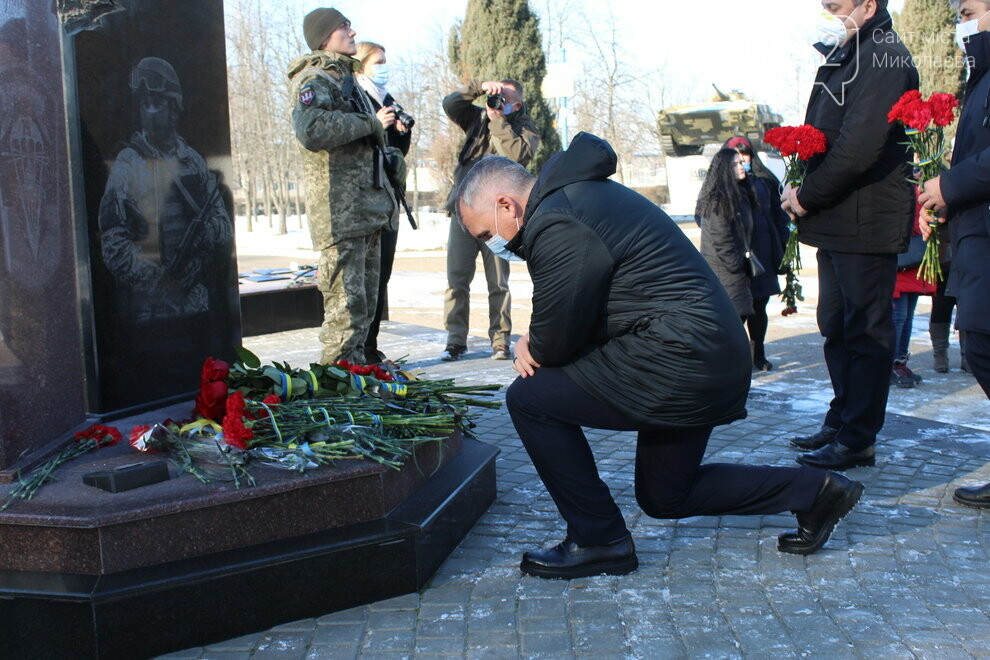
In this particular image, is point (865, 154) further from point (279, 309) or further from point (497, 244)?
point (279, 309)

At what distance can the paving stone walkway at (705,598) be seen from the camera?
2.86 meters

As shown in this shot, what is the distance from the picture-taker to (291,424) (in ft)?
11.6

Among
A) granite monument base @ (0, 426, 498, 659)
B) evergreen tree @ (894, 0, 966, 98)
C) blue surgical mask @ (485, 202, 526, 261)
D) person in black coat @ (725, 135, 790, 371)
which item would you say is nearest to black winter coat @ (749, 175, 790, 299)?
person in black coat @ (725, 135, 790, 371)

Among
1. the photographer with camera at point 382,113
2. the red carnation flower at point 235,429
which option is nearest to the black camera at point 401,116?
the photographer with camera at point 382,113

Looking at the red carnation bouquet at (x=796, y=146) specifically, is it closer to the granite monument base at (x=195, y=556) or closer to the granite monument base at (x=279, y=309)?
the granite monument base at (x=195, y=556)

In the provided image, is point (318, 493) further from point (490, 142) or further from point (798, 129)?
point (490, 142)

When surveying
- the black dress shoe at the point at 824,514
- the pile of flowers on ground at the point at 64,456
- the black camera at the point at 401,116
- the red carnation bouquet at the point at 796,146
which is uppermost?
the black camera at the point at 401,116

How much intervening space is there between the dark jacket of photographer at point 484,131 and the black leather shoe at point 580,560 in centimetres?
450

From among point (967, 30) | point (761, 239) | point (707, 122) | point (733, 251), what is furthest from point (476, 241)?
point (707, 122)

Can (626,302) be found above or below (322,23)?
below

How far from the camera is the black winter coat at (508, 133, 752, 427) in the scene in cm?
297

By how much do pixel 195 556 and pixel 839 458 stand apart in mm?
2967

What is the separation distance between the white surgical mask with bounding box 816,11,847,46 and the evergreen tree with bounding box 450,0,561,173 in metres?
23.3

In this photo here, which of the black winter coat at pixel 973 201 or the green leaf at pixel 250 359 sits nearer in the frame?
the black winter coat at pixel 973 201
